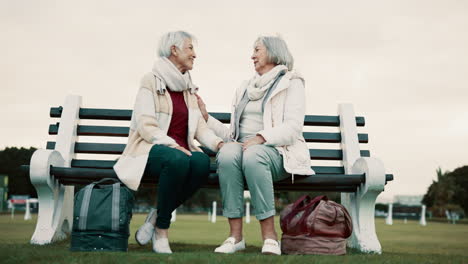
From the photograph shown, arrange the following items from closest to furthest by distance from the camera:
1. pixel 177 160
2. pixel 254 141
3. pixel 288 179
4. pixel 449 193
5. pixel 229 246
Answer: pixel 177 160, pixel 229 246, pixel 254 141, pixel 288 179, pixel 449 193

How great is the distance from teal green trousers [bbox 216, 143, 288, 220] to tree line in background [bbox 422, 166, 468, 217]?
178 feet

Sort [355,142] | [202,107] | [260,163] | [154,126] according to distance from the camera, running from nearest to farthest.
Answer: [260,163], [154,126], [202,107], [355,142]

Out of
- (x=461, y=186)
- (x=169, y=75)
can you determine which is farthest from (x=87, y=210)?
(x=461, y=186)

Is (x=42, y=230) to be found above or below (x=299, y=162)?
below

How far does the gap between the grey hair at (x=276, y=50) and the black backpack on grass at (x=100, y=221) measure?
162cm

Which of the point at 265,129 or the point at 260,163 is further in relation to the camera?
the point at 265,129

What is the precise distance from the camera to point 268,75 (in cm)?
380

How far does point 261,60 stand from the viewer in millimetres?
3875

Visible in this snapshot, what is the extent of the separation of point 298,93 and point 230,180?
935 mm

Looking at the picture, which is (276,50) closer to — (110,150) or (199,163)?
(199,163)

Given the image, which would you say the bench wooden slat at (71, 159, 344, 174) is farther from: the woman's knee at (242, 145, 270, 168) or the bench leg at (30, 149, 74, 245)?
the woman's knee at (242, 145, 270, 168)

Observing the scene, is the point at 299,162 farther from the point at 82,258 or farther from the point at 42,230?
the point at 42,230

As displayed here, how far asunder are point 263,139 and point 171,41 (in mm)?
1108

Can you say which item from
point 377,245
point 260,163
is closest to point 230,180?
point 260,163
